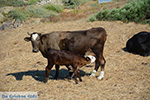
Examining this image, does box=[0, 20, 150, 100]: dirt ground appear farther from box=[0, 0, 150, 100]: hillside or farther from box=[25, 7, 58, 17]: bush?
box=[25, 7, 58, 17]: bush

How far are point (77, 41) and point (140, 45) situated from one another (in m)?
4.64

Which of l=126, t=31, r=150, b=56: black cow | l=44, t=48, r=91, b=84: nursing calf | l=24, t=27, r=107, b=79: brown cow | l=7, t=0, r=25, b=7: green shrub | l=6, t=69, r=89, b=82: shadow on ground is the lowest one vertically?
l=6, t=69, r=89, b=82: shadow on ground

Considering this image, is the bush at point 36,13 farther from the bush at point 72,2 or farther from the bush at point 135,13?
the bush at point 135,13

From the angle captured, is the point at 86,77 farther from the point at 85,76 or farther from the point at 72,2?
the point at 72,2

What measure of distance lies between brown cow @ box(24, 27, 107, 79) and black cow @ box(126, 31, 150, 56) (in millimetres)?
3772

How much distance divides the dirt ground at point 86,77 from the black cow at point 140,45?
323mm

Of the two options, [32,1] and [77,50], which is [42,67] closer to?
[77,50]

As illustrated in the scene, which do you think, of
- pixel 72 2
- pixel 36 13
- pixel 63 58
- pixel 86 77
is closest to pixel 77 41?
pixel 63 58

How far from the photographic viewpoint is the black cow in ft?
34.0

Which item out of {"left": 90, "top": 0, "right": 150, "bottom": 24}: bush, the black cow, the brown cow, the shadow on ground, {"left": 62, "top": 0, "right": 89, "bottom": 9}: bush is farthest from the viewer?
A: {"left": 62, "top": 0, "right": 89, "bottom": 9}: bush

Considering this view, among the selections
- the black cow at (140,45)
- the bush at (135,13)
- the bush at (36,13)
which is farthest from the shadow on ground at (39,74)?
the bush at (36,13)

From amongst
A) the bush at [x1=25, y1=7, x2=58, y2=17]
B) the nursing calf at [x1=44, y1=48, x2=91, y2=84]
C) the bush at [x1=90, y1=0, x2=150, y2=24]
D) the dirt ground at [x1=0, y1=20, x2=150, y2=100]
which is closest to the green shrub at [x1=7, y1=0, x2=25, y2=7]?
the bush at [x1=25, y1=7, x2=58, y2=17]

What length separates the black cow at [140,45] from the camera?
1035 centimetres

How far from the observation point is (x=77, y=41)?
752 centimetres
